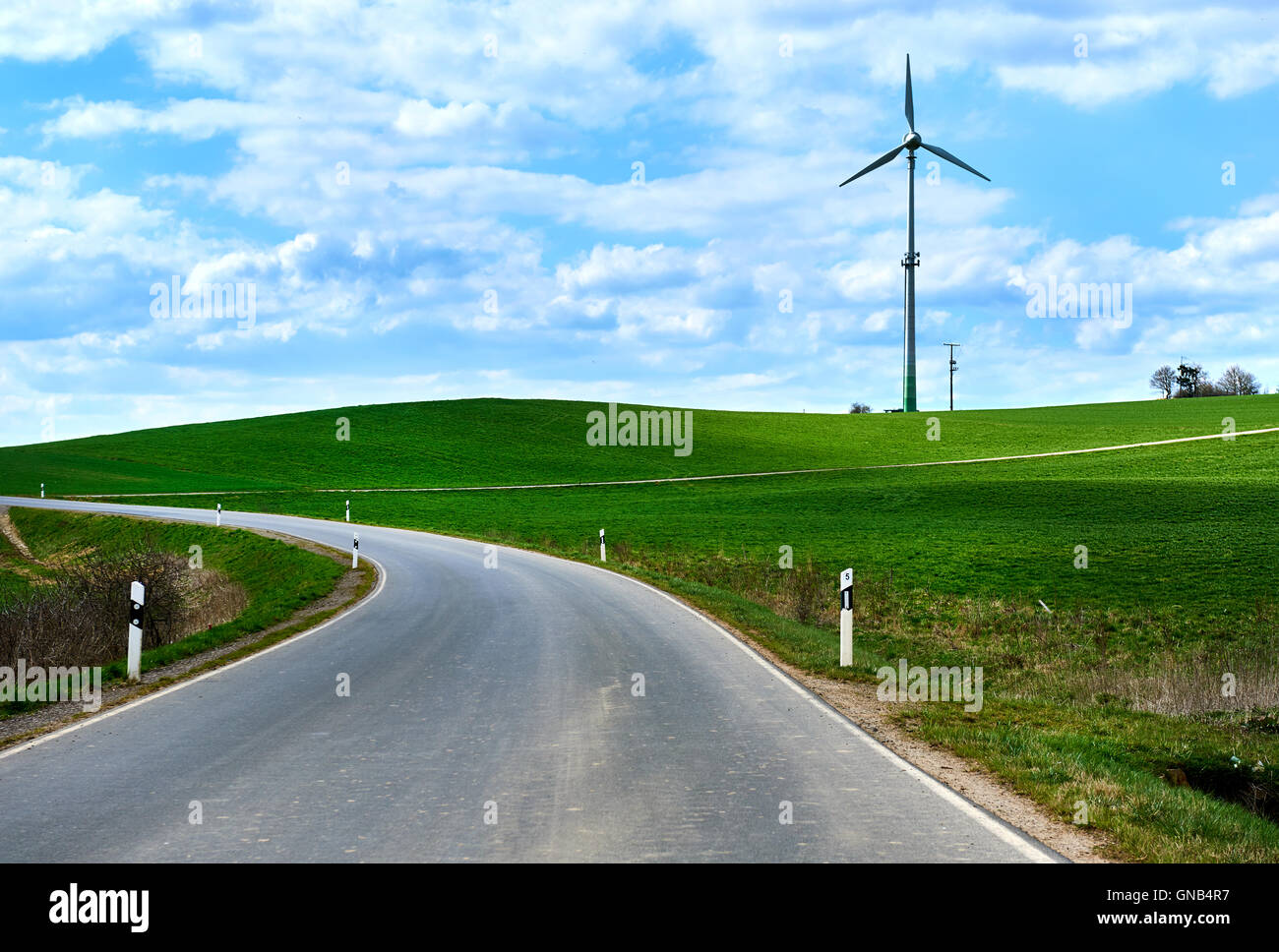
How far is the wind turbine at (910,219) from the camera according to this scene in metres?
73.4

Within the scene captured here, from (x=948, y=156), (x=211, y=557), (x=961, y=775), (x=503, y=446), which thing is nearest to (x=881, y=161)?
(x=948, y=156)

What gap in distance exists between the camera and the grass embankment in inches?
637

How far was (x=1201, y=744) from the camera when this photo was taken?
9805 mm

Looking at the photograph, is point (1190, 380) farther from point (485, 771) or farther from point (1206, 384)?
point (485, 771)

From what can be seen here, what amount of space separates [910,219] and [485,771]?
Answer: 3239 inches

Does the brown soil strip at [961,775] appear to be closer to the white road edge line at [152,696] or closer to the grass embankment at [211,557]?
the white road edge line at [152,696]

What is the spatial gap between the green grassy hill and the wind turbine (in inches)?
165

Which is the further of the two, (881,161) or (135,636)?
(881,161)

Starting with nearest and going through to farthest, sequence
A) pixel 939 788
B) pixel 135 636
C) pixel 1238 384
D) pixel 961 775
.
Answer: pixel 939 788 → pixel 961 775 → pixel 135 636 → pixel 1238 384

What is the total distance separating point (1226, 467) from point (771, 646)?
164ft

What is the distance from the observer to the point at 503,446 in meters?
82.5
